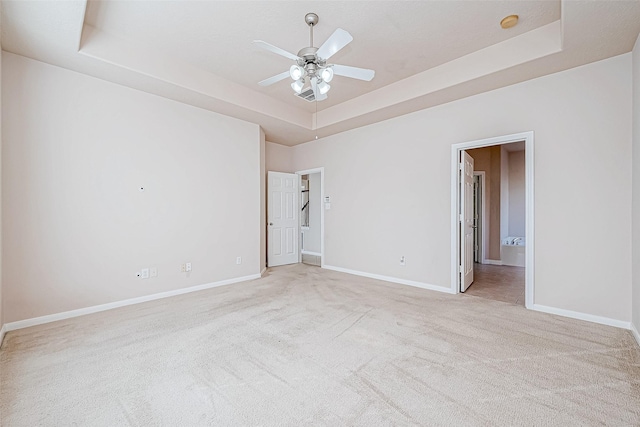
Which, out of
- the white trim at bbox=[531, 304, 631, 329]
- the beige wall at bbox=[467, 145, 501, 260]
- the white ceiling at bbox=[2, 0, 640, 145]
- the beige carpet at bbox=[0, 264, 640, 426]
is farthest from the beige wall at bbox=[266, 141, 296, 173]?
the white trim at bbox=[531, 304, 631, 329]

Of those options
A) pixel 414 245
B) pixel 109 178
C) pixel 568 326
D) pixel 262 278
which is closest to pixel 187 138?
pixel 109 178

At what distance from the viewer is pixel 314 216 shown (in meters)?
7.67

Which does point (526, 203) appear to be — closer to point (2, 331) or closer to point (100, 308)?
point (100, 308)

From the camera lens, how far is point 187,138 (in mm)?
4117

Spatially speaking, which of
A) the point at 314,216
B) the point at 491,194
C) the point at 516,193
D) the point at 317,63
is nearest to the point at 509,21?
the point at 317,63

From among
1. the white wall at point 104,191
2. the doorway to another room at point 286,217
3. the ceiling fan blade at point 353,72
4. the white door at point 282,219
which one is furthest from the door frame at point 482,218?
the white wall at point 104,191

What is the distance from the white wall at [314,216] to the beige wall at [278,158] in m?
1.11

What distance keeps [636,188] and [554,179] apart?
25.6 inches

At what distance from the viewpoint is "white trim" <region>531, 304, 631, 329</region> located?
281cm

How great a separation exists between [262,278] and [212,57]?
3382 millimetres

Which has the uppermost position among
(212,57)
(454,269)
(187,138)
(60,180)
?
(212,57)

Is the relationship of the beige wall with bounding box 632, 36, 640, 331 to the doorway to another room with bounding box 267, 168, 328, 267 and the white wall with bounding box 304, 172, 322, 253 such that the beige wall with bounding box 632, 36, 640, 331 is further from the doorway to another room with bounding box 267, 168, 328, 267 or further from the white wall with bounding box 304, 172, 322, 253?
the white wall with bounding box 304, 172, 322, 253

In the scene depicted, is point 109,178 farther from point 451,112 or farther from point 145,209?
point 451,112

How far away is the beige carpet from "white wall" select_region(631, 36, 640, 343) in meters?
0.34
